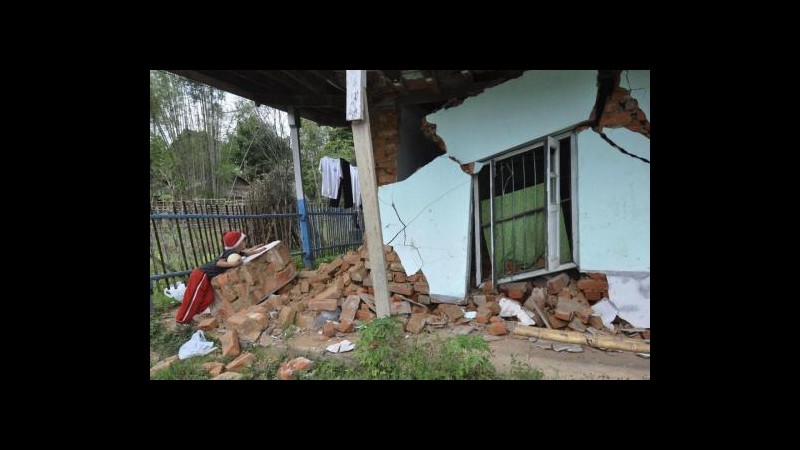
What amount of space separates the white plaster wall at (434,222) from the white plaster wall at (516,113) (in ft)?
1.16

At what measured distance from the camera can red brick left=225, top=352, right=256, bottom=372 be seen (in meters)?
2.92

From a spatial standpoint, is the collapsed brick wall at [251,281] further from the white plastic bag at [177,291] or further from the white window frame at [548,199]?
the white window frame at [548,199]

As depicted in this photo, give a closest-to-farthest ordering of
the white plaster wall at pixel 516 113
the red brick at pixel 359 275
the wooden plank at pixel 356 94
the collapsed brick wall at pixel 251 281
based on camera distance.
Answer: the wooden plank at pixel 356 94 < the white plaster wall at pixel 516 113 < the collapsed brick wall at pixel 251 281 < the red brick at pixel 359 275

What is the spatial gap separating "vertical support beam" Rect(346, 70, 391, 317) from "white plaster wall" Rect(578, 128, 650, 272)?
7.93ft

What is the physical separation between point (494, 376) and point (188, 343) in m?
3.11

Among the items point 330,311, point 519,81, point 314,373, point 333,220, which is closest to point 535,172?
point 519,81

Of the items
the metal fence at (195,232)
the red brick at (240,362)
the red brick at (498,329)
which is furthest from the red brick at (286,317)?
the red brick at (498,329)

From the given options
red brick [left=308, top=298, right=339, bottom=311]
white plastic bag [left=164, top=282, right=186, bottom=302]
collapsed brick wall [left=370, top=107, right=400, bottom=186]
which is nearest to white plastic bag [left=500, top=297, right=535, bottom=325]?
red brick [left=308, top=298, right=339, bottom=311]

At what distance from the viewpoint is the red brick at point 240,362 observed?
2924 mm

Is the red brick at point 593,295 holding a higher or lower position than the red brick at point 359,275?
lower

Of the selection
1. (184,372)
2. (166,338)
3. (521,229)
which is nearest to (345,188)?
(521,229)

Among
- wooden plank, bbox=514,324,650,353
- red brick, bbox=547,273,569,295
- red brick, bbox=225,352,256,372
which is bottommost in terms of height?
red brick, bbox=225,352,256,372

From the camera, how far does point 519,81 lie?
150 inches

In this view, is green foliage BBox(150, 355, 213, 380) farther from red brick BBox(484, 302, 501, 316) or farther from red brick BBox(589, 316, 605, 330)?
red brick BBox(589, 316, 605, 330)
